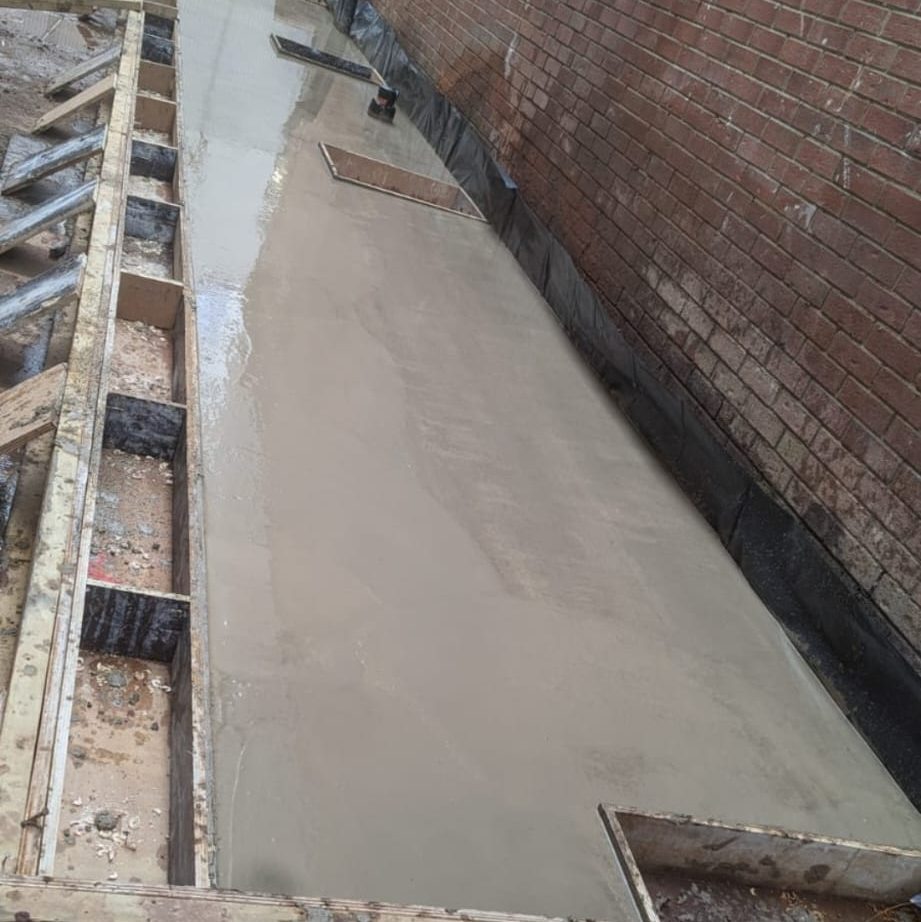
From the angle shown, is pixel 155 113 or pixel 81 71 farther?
pixel 81 71

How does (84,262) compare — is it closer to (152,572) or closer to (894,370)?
(152,572)

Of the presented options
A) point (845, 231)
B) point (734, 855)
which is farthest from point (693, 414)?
point (734, 855)

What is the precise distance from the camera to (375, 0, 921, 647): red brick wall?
345 centimetres

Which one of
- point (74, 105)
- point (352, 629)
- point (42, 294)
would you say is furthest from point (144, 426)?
point (74, 105)

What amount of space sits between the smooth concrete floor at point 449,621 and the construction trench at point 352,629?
11 mm

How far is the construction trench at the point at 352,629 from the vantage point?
83.0 inches

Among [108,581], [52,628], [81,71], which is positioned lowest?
[108,581]

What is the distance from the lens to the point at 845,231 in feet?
12.3

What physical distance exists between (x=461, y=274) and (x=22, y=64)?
388 centimetres

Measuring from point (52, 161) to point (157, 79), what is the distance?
2.33m

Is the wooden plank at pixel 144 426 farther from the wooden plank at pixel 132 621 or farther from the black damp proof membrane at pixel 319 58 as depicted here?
the black damp proof membrane at pixel 319 58

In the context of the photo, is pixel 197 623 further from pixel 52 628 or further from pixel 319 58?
pixel 319 58

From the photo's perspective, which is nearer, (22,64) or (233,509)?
(233,509)

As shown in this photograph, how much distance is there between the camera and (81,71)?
6570 mm
